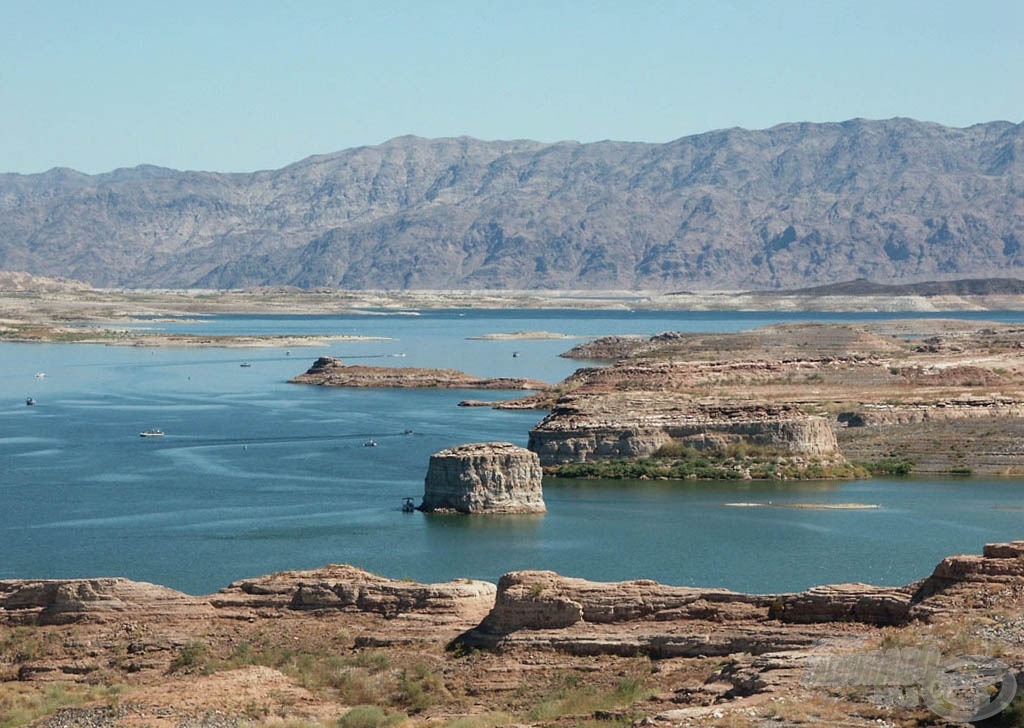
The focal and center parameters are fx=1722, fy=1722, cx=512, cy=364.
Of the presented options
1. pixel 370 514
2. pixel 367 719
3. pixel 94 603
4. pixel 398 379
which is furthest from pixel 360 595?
pixel 398 379

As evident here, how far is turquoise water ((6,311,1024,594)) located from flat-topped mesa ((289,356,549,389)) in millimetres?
19157

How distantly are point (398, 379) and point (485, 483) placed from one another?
72669 mm

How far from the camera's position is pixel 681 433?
253 ft

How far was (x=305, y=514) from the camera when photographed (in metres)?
61.5

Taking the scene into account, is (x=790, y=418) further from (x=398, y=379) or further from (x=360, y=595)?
(x=398, y=379)

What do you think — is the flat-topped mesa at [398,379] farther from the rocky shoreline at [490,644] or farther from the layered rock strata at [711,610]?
the layered rock strata at [711,610]

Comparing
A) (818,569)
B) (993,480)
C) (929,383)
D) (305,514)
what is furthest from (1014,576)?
(929,383)

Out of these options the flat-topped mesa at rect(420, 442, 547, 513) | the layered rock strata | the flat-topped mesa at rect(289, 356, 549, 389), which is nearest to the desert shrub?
the layered rock strata

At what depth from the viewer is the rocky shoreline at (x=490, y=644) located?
24.3 meters

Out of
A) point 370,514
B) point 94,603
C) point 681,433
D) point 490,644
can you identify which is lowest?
point 370,514

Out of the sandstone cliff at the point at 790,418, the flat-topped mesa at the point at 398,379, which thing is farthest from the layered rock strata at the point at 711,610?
the flat-topped mesa at the point at 398,379

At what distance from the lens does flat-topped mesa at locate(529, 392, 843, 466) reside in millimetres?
75875

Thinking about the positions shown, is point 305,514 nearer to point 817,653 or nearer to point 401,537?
point 401,537

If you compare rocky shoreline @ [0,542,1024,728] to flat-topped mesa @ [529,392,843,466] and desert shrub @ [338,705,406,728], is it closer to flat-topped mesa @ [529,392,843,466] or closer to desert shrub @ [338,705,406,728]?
desert shrub @ [338,705,406,728]
